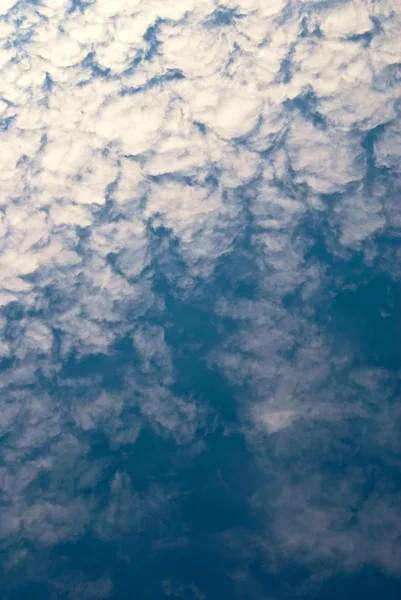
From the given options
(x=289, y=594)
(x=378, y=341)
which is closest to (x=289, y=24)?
(x=378, y=341)

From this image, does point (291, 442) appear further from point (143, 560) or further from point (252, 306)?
point (143, 560)

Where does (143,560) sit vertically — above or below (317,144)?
below

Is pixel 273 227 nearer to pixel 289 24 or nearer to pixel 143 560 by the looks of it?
pixel 289 24

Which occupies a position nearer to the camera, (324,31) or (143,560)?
(143,560)

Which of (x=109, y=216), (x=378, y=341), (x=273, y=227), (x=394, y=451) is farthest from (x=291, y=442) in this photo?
(x=109, y=216)

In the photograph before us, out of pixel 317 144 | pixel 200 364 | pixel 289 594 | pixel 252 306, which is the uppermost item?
pixel 317 144

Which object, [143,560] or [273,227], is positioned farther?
[273,227]
